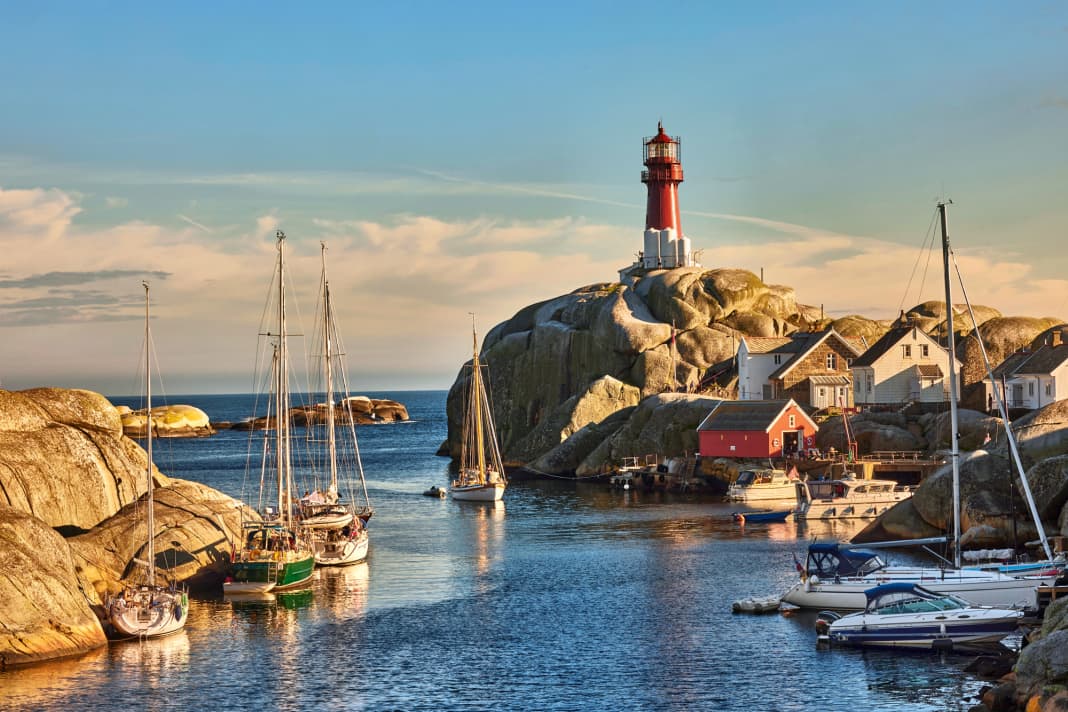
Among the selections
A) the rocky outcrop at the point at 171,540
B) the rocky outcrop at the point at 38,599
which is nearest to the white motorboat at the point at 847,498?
the rocky outcrop at the point at 171,540

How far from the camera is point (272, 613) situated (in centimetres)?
4753

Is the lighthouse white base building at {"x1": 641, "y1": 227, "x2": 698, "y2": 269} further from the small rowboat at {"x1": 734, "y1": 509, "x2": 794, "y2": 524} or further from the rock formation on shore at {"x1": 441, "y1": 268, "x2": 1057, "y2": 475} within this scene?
the small rowboat at {"x1": 734, "y1": 509, "x2": 794, "y2": 524}

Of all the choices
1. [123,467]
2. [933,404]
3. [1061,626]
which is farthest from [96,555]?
[933,404]

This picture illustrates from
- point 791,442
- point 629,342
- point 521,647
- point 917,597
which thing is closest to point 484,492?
point 791,442

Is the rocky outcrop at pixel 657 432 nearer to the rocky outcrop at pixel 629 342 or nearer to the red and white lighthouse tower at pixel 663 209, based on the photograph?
the rocky outcrop at pixel 629 342

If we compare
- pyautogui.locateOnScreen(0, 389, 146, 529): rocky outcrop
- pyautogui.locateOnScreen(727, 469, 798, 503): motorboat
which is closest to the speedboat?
pyautogui.locateOnScreen(0, 389, 146, 529): rocky outcrop

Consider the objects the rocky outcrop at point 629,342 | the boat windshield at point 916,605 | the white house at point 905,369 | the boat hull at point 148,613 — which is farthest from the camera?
the rocky outcrop at point 629,342

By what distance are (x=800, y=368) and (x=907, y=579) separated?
6065cm

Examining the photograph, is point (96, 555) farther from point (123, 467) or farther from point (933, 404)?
point (933, 404)

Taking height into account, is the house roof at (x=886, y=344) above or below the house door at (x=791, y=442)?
above

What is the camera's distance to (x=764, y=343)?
10531 centimetres

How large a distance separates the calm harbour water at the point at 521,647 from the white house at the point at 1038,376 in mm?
26815

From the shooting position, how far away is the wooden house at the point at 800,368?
327ft

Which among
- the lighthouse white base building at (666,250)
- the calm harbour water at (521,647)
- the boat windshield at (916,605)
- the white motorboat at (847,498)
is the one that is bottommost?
the calm harbour water at (521,647)
